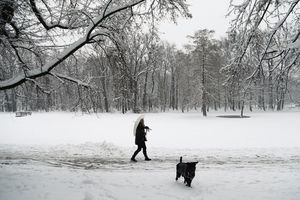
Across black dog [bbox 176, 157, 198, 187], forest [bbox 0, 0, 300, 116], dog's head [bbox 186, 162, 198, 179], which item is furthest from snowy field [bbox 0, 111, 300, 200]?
forest [bbox 0, 0, 300, 116]

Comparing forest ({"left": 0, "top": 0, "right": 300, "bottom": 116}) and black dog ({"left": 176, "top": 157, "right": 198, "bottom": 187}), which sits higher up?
forest ({"left": 0, "top": 0, "right": 300, "bottom": 116})

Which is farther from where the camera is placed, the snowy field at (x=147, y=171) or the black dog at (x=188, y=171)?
the black dog at (x=188, y=171)

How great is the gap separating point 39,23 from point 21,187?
420 centimetres

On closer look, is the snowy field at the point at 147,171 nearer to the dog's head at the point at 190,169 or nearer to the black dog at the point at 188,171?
the black dog at the point at 188,171

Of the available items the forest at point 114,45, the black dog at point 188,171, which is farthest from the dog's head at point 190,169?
the forest at point 114,45

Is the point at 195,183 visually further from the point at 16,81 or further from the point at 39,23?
the point at 39,23

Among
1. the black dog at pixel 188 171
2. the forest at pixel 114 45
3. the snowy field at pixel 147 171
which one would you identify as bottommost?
the snowy field at pixel 147 171

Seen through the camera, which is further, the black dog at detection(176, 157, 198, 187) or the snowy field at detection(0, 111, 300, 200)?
the black dog at detection(176, 157, 198, 187)

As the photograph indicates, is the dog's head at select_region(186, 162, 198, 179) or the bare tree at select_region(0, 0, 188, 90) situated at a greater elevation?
the bare tree at select_region(0, 0, 188, 90)

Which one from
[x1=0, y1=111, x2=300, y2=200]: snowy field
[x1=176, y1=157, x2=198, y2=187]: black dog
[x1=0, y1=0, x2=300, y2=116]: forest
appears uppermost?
[x1=0, y1=0, x2=300, y2=116]: forest

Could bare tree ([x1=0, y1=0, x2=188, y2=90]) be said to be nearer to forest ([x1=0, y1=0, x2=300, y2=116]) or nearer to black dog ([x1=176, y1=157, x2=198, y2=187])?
forest ([x1=0, y1=0, x2=300, y2=116])

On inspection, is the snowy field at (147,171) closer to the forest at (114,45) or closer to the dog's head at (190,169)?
the dog's head at (190,169)

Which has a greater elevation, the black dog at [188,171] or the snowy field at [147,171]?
the black dog at [188,171]

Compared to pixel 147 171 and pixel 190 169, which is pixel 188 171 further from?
pixel 147 171
